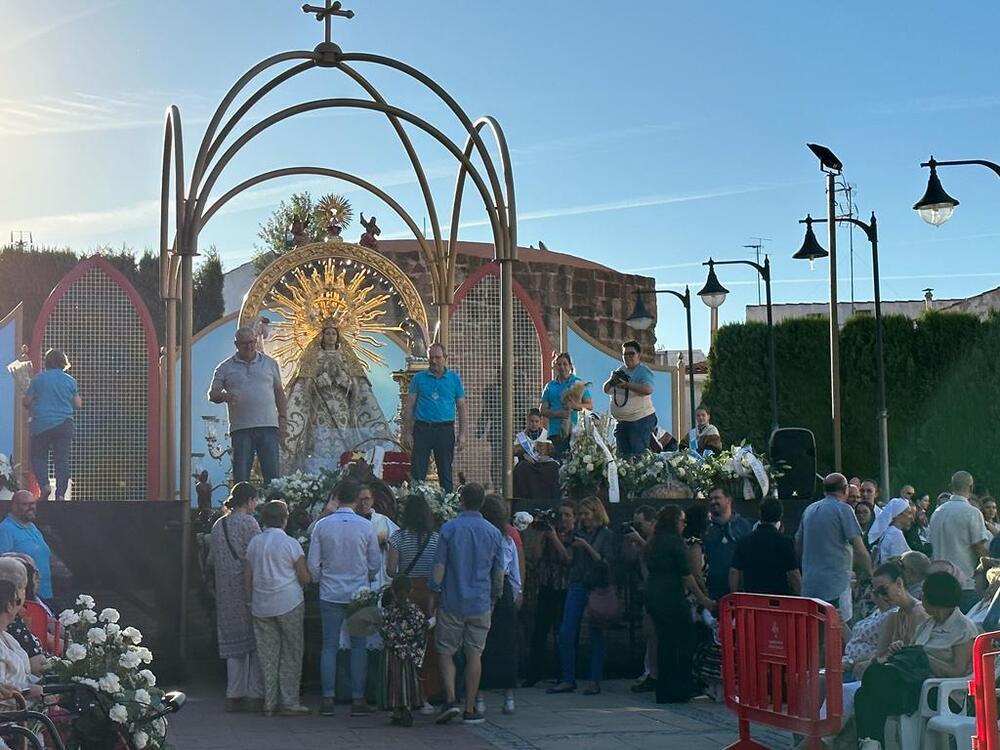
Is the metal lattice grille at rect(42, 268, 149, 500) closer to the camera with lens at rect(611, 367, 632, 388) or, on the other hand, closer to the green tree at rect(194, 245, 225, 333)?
the camera with lens at rect(611, 367, 632, 388)

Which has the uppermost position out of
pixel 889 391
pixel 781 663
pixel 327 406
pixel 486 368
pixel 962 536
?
pixel 889 391

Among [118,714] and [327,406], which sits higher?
[327,406]

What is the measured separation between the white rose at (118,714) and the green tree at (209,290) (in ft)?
133

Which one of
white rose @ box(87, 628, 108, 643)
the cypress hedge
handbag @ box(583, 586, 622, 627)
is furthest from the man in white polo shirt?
the cypress hedge

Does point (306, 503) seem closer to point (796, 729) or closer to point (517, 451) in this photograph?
point (517, 451)

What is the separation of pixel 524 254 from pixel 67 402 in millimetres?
27856

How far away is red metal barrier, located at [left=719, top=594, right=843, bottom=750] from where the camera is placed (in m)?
8.03

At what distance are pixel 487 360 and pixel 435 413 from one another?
3186 millimetres

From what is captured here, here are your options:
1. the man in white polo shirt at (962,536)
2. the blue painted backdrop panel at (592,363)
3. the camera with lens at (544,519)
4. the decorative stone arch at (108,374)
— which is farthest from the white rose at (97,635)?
the blue painted backdrop panel at (592,363)

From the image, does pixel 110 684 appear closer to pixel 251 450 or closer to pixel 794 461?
pixel 251 450

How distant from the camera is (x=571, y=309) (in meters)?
40.4

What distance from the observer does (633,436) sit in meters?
16.5

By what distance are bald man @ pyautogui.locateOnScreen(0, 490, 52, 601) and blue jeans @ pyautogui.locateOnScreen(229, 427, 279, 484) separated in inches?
120

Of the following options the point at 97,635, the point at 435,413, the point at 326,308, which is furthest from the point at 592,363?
the point at 97,635
